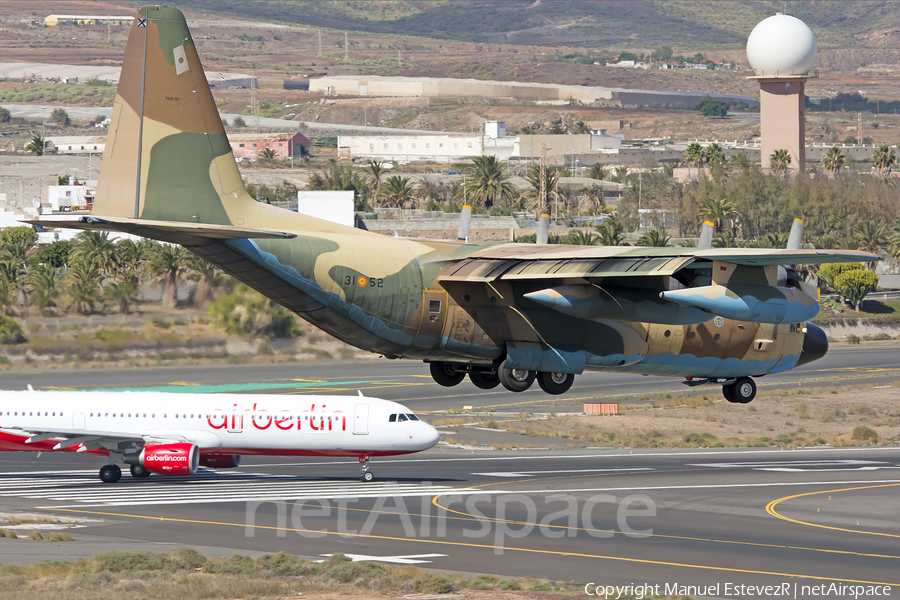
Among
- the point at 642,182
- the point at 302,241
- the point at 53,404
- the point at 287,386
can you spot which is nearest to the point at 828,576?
the point at 302,241

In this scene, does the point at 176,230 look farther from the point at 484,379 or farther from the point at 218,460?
the point at 218,460

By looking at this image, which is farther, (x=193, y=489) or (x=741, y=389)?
(x=193, y=489)

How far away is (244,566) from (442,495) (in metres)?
21.5

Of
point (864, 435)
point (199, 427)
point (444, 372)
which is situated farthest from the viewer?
point (864, 435)

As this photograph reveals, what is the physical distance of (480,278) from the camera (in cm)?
3047

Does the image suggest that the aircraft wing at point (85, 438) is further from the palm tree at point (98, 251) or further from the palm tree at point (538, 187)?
the palm tree at point (538, 187)

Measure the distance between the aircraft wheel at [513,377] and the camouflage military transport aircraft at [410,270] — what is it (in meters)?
0.04

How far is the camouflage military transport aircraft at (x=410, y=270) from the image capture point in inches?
1154

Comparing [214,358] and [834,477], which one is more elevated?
[214,358]

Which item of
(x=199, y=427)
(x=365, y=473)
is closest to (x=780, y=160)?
(x=365, y=473)

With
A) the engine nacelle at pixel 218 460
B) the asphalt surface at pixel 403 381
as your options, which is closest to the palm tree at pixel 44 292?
the asphalt surface at pixel 403 381

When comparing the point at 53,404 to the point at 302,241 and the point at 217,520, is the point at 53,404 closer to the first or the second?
the point at 217,520

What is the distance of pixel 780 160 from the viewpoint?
572 ft

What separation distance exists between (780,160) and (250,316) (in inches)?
4500
